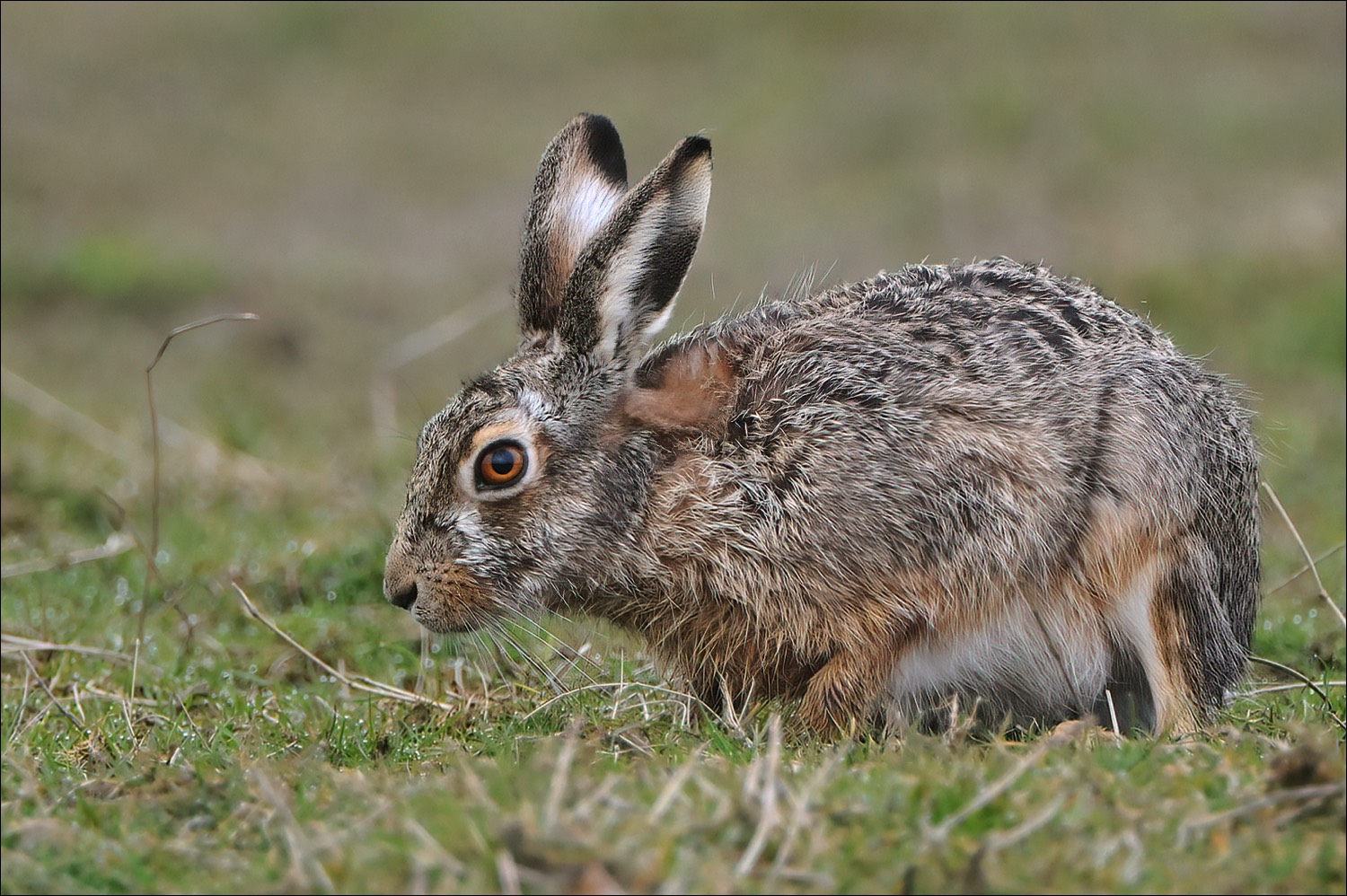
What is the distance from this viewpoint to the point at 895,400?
5.51m

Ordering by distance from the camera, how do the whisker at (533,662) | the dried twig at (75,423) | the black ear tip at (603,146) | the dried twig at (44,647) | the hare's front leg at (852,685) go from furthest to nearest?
the dried twig at (75,423), the dried twig at (44,647), the black ear tip at (603,146), the whisker at (533,662), the hare's front leg at (852,685)

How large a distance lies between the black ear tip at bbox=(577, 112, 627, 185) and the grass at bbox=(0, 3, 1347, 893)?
1615mm

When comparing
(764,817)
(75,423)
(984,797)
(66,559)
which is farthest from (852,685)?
(75,423)

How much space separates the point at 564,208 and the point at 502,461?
1.06 m

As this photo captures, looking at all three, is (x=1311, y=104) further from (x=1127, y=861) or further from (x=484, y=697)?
(x=1127, y=861)

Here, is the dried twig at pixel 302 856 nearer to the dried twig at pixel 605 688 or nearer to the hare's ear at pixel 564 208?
the dried twig at pixel 605 688

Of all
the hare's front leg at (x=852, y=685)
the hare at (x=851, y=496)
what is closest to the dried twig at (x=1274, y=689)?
the hare at (x=851, y=496)

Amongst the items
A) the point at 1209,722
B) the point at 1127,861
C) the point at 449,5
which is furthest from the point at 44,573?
the point at 449,5

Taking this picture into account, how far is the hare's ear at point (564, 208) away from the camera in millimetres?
6008

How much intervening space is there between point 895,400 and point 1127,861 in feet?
7.52

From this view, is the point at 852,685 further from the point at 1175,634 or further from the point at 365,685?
the point at 365,685

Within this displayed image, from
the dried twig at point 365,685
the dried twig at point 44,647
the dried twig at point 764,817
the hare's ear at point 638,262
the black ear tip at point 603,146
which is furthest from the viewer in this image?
the dried twig at point 44,647

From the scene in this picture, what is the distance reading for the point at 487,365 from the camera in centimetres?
1398

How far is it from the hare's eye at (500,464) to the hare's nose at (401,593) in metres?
0.42
